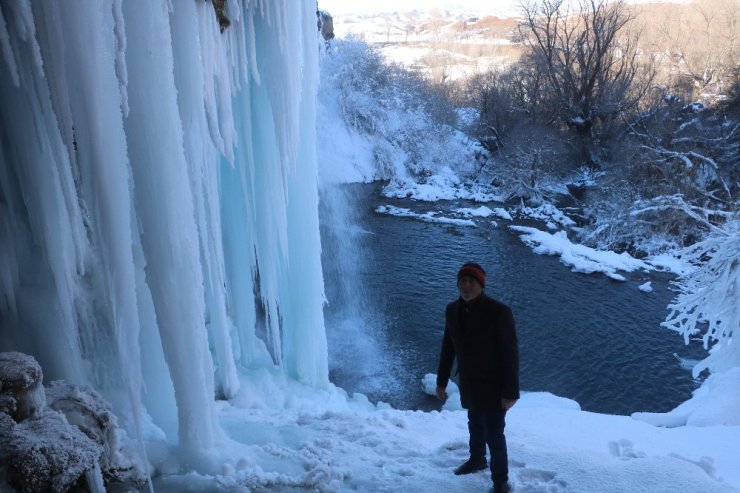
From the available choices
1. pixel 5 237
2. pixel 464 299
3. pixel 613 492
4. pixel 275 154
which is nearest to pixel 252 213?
pixel 275 154

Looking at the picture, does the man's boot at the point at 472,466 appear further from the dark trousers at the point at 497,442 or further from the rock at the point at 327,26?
the rock at the point at 327,26

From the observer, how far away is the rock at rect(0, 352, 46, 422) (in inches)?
89.5

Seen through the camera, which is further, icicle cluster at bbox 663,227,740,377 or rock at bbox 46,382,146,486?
icicle cluster at bbox 663,227,740,377

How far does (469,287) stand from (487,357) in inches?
15.3

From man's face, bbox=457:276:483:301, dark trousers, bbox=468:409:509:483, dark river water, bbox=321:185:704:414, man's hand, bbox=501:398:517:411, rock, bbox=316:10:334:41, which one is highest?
rock, bbox=316:10:334:41

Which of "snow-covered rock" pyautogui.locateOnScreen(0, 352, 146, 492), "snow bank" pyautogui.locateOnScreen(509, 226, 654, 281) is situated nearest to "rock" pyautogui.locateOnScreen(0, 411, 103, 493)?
"snow-covered rock" pyautogui.locateOnScreen(0, 352, 146, 492)

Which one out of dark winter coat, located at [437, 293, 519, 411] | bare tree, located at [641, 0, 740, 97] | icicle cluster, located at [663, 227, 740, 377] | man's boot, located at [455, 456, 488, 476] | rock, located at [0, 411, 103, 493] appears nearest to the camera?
rock, located at [0, 411, 103, 493]

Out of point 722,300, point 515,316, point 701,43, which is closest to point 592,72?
point 701,43

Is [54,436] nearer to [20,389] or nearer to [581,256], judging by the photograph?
[20,389]

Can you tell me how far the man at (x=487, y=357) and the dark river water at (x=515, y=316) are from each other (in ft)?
15.5

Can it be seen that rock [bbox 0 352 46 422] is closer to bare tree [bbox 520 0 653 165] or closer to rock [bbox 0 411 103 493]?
rock [bbox 0 411 103 493]

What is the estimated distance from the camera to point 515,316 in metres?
10.5

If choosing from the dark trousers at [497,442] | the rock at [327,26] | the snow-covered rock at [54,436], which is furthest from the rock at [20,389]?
the rock at [327,26]

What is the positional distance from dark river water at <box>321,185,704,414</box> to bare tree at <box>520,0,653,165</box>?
1044 cm
